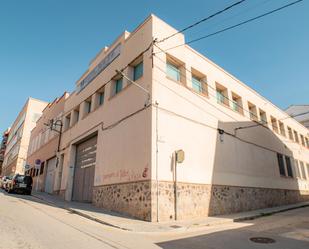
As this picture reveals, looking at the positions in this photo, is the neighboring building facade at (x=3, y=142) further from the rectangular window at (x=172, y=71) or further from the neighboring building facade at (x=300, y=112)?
the neighboring building facade at (x=300, y=112)

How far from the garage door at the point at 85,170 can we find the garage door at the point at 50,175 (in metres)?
4.97

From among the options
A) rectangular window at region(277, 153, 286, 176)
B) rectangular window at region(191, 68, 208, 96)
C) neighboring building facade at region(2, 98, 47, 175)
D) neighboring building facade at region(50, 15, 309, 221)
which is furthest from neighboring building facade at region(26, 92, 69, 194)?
rectangular window at region(277, 153, 286, 176)

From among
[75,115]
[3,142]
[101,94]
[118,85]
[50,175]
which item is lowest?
[50,175]

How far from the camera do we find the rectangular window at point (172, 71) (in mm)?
13348

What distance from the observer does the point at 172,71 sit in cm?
1372

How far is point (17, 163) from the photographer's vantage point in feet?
A: 135

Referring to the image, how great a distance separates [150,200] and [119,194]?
2.67m

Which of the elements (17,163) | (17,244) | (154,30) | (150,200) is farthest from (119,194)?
(17,163)

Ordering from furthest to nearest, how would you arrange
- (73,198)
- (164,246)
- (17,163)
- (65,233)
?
1. (17,163)
2. (73,198)
3. (65,233)
4. (164,246)

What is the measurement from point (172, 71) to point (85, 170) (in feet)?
30.7

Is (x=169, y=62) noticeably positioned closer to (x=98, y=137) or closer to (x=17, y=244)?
Answer: (x=98, y=137)

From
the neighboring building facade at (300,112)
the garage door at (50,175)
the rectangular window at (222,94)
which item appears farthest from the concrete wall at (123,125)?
the neighboring building facade at (300,112)

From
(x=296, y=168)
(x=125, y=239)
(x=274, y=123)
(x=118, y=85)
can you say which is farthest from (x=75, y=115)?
(x=296, y=168)

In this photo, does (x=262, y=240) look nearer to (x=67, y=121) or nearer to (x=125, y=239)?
(x=125, y=239)
